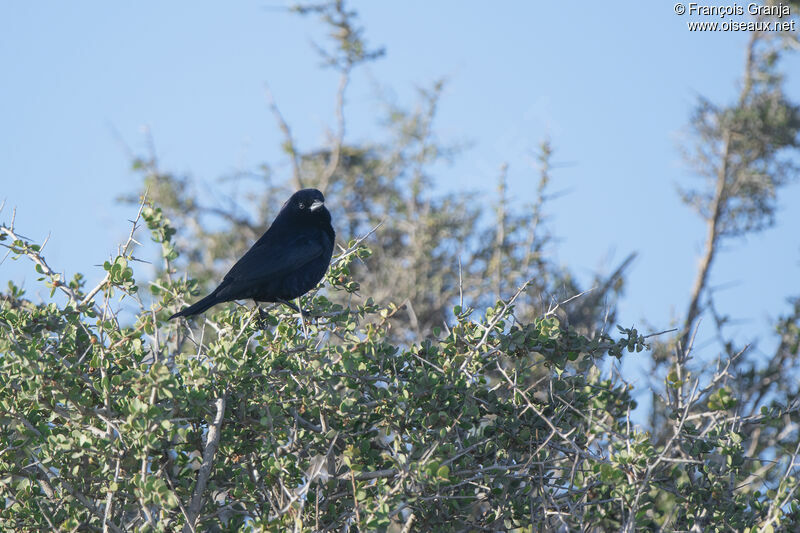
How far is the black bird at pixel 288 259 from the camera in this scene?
5.54 meters

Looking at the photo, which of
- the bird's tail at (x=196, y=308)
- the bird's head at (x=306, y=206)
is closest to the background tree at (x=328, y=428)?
the bird's tail at (x=196, y=308)

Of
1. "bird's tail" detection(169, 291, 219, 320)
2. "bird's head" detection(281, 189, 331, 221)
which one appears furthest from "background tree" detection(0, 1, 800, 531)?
"bird's head" detection(281, 189, 331, 221)

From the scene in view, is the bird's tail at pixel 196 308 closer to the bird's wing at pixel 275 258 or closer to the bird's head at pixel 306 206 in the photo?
the bird's wing at pixel 275 258

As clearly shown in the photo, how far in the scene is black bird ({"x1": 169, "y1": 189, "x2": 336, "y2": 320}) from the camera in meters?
5.54

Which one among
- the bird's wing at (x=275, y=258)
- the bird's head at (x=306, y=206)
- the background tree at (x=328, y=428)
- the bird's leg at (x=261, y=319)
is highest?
the bird's head at (x=306, y=206)

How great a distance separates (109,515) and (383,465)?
3.86 feet

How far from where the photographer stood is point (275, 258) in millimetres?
5812

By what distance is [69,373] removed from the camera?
12.6 ft

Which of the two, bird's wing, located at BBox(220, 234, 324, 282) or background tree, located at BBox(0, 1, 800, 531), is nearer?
background tree, located at BBox(0, 1, 800, 531)

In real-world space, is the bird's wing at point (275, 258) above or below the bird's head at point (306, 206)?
below

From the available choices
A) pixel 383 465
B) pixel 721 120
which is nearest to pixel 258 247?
pixel 383 465

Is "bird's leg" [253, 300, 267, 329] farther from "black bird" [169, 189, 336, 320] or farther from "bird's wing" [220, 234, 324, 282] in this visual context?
"bird's wing" [220, 234, 324, 282]

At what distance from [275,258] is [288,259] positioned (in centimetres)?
8

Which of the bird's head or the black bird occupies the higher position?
the bird's head
